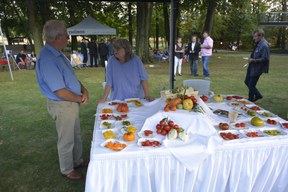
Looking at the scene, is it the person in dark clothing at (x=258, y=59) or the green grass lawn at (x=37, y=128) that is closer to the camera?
the green grass lawn at (x=37, y=128)

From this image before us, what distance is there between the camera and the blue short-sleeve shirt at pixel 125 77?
311 centimetres

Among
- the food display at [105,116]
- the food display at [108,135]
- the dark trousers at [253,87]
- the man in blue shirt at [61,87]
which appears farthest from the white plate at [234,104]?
the dark trousers at [253,87]

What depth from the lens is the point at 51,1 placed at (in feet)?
49.6

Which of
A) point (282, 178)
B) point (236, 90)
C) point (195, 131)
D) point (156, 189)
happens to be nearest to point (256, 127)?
point (282, 178)

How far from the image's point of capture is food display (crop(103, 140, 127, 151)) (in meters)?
1.83

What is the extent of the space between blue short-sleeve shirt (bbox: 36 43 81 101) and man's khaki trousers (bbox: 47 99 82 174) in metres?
0.10

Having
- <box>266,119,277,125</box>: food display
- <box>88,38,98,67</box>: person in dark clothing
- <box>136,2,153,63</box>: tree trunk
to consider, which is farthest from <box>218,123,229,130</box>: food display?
<box>136,2,153,63</box>: tree trunk

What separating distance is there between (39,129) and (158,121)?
2865 millimetres

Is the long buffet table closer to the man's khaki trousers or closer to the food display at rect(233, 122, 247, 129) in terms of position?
the food display at rect(233, 122, 247, 129)

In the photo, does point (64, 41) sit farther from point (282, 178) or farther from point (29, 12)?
point (29, 12)

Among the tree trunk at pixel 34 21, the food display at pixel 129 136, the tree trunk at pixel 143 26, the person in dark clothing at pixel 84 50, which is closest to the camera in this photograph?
the food display at pixel 129 136

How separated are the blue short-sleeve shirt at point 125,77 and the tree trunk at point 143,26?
10.0 meters

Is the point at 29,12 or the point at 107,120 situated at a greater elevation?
the point at 29,12

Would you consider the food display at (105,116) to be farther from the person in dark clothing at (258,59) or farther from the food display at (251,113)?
the person in dark clothing at (258,59)
